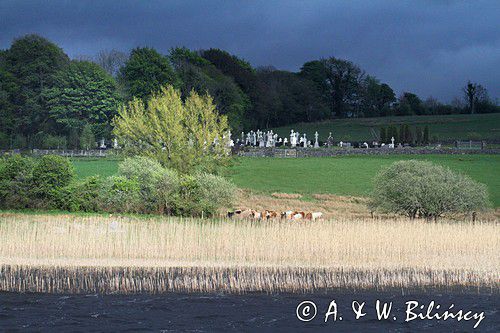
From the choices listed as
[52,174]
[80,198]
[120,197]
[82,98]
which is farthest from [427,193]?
[82,98]

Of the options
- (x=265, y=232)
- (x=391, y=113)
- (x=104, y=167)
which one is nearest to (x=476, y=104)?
(x=391, y=113)

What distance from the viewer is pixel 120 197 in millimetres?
45344

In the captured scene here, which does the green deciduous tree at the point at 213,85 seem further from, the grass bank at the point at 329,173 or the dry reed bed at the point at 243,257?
the dry reed bed at the point at 243,257

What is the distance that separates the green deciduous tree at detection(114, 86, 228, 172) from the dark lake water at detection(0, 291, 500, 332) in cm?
3291

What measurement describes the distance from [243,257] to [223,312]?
19.2ft

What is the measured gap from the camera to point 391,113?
16188 cm

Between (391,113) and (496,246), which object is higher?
(391,113)

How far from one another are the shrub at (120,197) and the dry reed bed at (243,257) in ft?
41.3

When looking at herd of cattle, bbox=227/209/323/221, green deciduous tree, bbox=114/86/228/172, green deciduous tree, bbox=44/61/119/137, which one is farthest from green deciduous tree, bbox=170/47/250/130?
herd of cattle, bbox=227/209/323/221

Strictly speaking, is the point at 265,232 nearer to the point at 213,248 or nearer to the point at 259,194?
the point at 213,248

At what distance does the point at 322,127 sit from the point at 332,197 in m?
85.5

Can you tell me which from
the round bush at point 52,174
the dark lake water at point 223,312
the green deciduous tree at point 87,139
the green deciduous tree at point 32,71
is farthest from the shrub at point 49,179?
the green deciduous tree at point 32,71

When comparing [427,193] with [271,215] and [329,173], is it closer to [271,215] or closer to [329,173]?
[271,215]

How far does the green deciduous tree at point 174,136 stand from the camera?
57.4 meters
